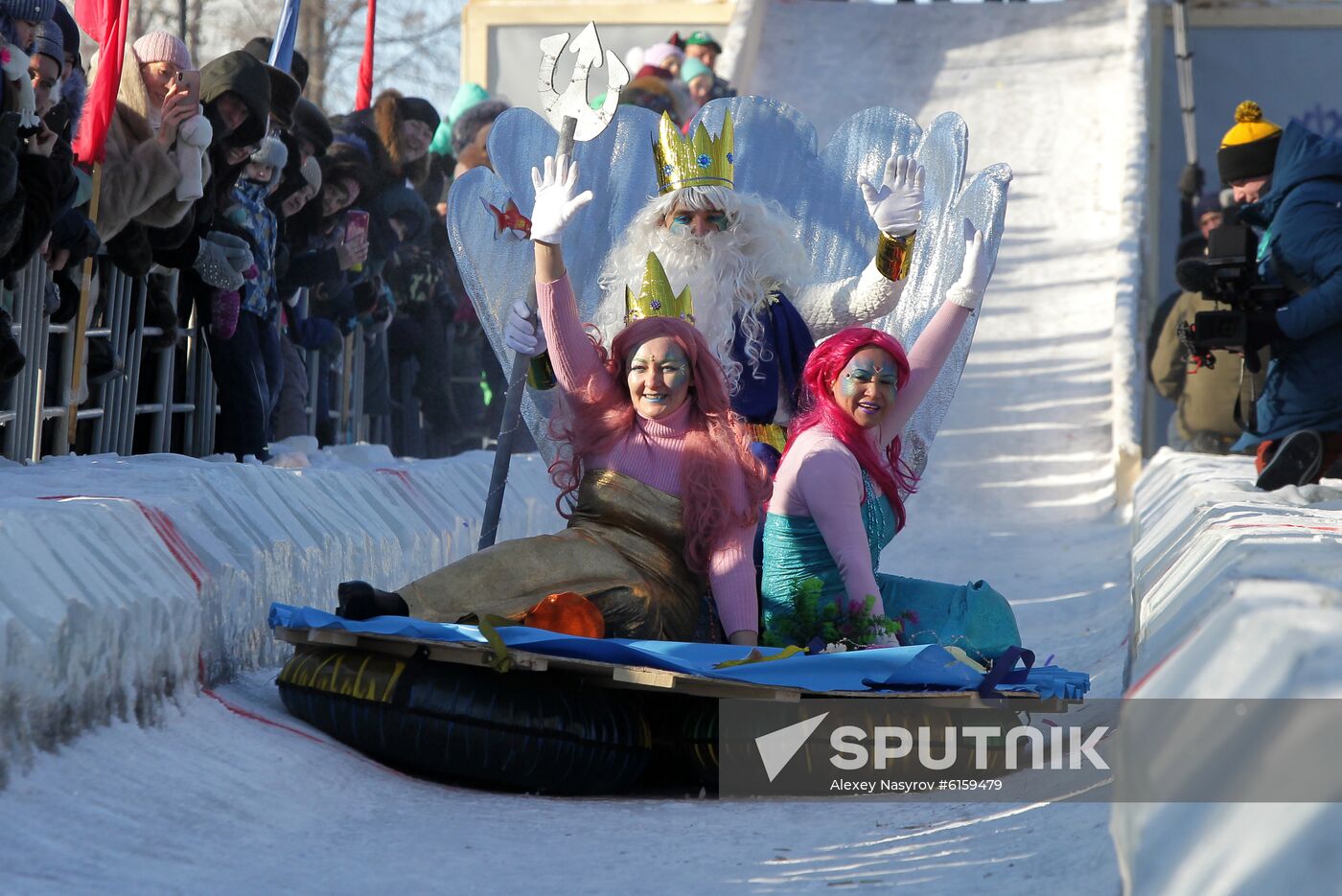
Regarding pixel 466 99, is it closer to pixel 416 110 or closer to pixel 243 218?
pixel 416 110

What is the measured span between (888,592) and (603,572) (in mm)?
998

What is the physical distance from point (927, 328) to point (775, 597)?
1.02m

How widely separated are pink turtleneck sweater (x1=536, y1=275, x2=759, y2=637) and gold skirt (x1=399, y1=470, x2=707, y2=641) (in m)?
0.06

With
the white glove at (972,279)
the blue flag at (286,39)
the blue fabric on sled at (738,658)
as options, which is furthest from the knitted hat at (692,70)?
the blue fabric on sled at (738,658)

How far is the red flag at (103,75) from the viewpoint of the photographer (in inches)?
227

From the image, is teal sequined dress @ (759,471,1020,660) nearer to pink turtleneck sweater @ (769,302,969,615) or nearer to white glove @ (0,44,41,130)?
pink turtleneck sweater @ (769,302,969,615)

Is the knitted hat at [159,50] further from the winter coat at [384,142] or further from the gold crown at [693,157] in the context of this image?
the winter coat at [384,142]

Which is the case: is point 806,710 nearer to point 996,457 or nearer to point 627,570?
point 627,570

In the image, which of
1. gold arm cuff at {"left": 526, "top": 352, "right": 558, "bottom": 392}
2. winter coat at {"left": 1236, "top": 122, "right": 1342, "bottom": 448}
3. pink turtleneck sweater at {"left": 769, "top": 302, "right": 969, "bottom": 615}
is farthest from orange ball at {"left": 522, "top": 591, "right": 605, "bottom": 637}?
winter coat at {"left": 1236, "top": 122, "right": 1342, "bottom": 448}

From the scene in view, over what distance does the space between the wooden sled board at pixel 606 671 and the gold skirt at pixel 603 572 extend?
0.35 m

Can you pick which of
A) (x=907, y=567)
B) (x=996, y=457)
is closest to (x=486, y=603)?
(x=907, y=567)

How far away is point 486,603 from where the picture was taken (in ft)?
14.8

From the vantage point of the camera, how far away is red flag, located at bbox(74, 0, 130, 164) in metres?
5.77

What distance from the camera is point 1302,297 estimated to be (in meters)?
6.16
